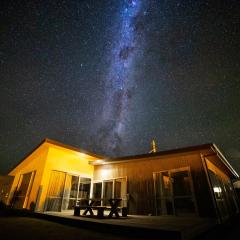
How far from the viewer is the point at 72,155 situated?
11461 mm

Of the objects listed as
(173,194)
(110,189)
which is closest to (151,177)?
(173,194)

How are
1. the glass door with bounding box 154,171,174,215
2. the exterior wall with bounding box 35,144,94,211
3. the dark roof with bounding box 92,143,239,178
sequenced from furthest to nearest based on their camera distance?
the exterior wall with bounding box 35,144,94,211, the glass door with bounding box 154,171,174,215, the dark roof with bounding box 92,143,239,178

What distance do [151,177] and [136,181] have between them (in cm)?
96

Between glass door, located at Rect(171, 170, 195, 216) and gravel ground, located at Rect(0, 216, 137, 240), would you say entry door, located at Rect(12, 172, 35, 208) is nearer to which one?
gravel ground, located at Rect(0, 216, 137, 240)

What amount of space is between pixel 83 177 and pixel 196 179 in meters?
7.13

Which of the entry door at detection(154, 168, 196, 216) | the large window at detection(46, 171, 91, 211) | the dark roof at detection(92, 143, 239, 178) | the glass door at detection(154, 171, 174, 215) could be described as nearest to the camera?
the dark roof at detection(92, 143, 239, 178)

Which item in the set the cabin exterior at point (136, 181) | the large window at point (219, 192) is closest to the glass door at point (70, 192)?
the cabin exterior at point (136, 181)

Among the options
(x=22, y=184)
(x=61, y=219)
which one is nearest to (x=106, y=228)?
(x=61, y=219)

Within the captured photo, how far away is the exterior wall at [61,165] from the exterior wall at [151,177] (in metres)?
2.01

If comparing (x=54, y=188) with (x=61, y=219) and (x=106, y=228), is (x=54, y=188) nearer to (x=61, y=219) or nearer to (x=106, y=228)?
(x=61, y=219)

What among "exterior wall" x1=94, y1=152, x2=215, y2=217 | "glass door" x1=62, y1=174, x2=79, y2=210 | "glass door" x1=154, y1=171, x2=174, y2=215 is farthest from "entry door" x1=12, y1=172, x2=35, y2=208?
"glass door" x1=154, y1=171, x2=174, y2=215

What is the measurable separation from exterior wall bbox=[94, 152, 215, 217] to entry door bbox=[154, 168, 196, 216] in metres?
0.25

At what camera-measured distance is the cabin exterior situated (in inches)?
314

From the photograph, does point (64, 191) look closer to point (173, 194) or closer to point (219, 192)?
point (173, 194)
